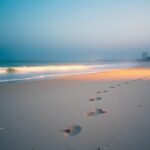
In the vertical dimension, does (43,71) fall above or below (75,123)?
above

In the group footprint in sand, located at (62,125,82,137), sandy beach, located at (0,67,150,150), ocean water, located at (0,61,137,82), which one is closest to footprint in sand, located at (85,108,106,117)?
sandy beach, located at (0,67,150,150)

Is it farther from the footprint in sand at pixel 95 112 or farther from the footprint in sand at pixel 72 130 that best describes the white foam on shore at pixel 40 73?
the footprint in sand at pixel 72 130

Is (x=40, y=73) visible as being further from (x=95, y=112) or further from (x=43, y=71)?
(x=95, y=112)

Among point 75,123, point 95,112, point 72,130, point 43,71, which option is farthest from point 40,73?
point 72,130

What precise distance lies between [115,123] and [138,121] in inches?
13.3

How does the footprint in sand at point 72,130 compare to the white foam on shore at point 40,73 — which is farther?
the white foam on shore at point 40,73

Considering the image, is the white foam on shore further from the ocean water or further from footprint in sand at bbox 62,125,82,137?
footprint in sand at bbox 62,125,82,137

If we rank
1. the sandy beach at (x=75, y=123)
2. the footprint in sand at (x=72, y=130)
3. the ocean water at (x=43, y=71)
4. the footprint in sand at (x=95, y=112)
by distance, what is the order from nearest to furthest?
1. the sandy beach at (x=75, y=123)
2. the footprint in sand at (x=72, y=130)
3. the footprint in sand at (x=95, y=112)
4. the ocean water at (x=43, y=71)

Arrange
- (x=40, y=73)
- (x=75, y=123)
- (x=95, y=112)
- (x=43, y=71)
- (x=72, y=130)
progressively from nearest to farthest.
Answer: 1. (x=72, y=130)
2. (x=75, y=123)
3. (x=95, y=112)
4. (x=40, y=73)
5. (x=43, y=71)

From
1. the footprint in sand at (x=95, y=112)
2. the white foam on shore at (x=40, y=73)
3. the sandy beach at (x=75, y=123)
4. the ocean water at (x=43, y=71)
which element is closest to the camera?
the sandy beach at (x=75, y=123)

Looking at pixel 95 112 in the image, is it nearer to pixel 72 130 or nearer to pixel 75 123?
pixel 75 123

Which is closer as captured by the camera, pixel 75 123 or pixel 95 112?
pixel 75 123

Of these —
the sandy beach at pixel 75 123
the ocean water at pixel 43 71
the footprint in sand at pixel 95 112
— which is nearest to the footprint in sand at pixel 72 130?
the sandy beach at pixel 75 123

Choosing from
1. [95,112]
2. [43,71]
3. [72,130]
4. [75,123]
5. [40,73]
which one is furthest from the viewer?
[43,71]
